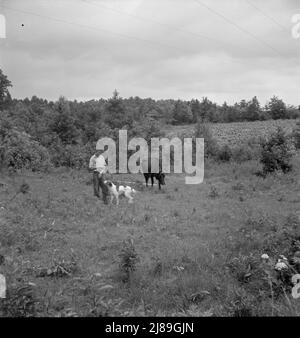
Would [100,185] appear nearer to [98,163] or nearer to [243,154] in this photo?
[98,163]

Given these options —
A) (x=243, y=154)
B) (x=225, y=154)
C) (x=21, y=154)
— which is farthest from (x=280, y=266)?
(x=225, y=154)

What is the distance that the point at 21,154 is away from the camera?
2941 centimetres

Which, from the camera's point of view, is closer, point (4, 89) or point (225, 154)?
point (225, 154)

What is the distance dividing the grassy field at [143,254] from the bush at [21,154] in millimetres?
10348

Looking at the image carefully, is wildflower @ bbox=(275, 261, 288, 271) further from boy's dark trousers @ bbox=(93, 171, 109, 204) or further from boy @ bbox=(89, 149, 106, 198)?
boy @ bbox=(89, 149, 106, 198)

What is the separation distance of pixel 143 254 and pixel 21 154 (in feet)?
71.9

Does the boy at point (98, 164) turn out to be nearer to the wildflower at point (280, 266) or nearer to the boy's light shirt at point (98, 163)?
the boy's light shirt at point (98, 163)

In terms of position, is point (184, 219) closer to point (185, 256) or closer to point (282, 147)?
point (185, 256)

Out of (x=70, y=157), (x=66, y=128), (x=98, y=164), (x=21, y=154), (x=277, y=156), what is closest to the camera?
(x=98, y=164)

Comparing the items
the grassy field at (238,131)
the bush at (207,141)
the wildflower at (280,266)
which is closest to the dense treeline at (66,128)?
the bush at (207,141)

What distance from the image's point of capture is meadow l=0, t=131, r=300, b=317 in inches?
251

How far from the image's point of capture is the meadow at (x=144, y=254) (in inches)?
251

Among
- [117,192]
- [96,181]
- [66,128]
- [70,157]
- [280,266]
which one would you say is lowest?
[280,266]

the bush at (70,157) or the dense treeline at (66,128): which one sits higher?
the dense treeline at (66,128)
